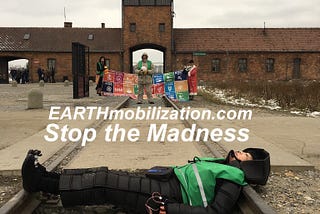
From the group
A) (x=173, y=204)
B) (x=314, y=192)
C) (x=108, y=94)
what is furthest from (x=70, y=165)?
(x=108, y=94)

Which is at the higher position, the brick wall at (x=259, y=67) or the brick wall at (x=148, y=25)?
the brick wall at (x=148, y=25)

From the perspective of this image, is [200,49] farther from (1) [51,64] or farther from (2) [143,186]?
(2) [143,186]

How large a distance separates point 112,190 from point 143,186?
0.29m

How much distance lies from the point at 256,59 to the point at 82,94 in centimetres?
3085

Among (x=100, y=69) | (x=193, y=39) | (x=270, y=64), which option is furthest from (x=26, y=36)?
(x=100, y=69)

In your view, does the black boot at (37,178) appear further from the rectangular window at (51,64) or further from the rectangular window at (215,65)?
the rectangular window at (51,64)

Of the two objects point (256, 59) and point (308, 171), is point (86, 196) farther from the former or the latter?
point (256, 59)

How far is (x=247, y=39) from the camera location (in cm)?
4753

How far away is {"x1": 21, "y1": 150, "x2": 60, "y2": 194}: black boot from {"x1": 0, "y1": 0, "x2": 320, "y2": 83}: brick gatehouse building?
4101 cm

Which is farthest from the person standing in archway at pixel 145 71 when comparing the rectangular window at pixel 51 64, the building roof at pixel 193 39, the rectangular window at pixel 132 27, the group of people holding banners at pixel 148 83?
the rectangular window at pixel 51 64

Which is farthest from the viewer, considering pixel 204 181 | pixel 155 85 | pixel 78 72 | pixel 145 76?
pixel 155 85

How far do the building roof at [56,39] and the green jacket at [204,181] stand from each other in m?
42.7

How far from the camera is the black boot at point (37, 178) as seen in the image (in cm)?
379

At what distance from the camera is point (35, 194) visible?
4.14m
